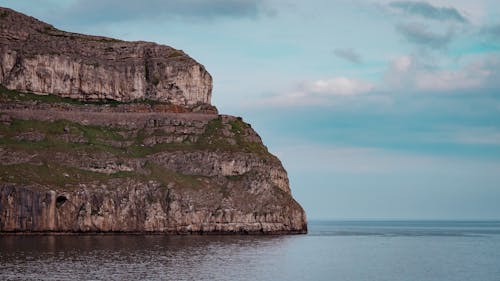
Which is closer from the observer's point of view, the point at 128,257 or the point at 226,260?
the point at 226,260

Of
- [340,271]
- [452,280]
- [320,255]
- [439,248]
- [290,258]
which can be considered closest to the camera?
[452,280]

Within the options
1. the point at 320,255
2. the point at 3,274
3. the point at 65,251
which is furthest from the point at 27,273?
the point at 320,255

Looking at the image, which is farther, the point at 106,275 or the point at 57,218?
the point at 57,218

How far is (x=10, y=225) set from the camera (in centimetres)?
19375

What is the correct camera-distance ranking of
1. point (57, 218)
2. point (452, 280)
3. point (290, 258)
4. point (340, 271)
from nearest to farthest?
1. point (452, 280)
2. point (340, 271)
3. point (290, 258)
4. point (57, 218)

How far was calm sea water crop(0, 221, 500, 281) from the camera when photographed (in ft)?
370

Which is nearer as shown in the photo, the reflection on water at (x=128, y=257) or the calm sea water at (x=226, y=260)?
the reflection on water at (x=128, y=257)

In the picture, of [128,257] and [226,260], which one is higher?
[128,257]

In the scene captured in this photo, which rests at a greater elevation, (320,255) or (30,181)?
(30,181)

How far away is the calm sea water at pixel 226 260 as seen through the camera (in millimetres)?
112750

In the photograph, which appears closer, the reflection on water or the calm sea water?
the reflection on water

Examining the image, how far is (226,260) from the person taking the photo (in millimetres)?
134375

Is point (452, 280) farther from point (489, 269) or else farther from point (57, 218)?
point (57, 218)

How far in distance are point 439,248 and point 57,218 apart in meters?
90.1
